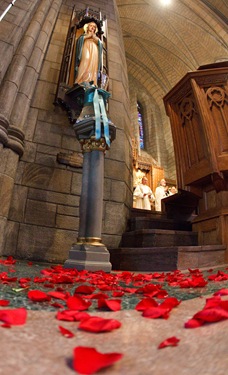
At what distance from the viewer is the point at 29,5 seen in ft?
15.2

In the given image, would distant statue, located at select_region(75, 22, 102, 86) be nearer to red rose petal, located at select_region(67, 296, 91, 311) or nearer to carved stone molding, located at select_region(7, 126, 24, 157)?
carved stone molding, located at select_region(7, 126, 24, 157)

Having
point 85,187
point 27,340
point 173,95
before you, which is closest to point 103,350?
point 27,340

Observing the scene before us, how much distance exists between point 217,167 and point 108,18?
5.00m

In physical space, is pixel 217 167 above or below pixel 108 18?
below

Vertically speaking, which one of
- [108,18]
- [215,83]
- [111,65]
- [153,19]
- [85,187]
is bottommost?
[85,187]

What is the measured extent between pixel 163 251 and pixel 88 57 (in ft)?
11.6

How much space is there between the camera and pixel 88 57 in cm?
441

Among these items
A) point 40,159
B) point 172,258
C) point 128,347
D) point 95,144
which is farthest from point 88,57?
point 128,347

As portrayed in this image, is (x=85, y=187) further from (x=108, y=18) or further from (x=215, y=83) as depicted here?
(x=108, y=18)

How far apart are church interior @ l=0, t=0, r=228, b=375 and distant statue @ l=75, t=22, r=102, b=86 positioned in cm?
12

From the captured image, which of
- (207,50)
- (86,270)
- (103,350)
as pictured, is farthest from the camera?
(207,50)

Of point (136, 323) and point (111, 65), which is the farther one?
point (111, 65)

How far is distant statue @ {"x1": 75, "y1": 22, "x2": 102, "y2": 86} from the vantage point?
4.30m

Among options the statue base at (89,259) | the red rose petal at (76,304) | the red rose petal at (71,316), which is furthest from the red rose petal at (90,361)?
the statue base at (89,259)
